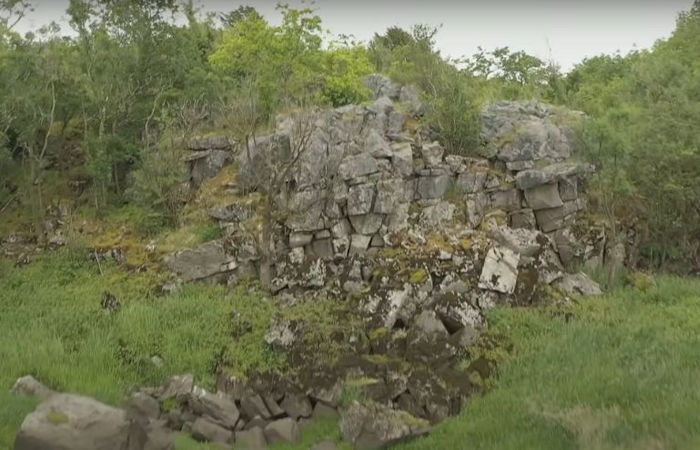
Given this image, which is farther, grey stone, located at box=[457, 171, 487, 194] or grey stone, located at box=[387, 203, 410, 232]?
grey stone, located at box=[457, 171, 487, 194]

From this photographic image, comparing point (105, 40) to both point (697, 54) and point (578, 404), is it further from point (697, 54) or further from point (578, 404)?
point (697, 54)

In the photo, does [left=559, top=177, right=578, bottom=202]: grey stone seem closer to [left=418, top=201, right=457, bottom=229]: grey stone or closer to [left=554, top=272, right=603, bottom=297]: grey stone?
[left=554, top=272, right=603, bottom=297]: grey stone

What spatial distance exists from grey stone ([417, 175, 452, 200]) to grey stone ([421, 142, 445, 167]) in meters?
0.47

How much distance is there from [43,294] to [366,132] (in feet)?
34.6

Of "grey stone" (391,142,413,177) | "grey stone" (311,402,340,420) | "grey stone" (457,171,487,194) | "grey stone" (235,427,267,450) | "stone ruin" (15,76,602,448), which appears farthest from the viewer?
Result: "grey stone" (457,171,487,194)

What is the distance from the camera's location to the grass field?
10.3 meters

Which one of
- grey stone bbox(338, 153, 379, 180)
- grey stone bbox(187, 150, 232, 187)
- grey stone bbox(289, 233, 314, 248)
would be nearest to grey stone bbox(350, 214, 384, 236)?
grey stone bbox(338, 153, 379, 180)

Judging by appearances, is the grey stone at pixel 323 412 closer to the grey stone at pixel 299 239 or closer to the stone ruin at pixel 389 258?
the stone ruin at pixel 389 258

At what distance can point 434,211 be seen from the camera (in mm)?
18141

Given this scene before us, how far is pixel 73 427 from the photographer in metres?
9.87

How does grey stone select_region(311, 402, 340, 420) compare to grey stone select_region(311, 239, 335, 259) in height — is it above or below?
below

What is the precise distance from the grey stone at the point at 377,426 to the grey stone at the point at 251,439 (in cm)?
159

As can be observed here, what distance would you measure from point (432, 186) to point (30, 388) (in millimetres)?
11902

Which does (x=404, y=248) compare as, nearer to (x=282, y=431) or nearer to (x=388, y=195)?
(x=388, y=195)
